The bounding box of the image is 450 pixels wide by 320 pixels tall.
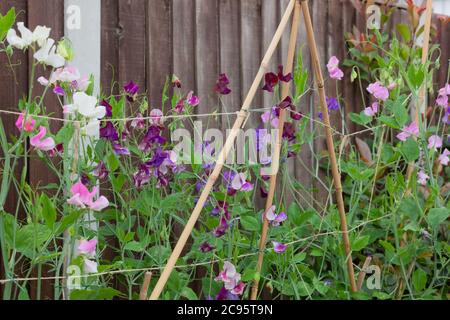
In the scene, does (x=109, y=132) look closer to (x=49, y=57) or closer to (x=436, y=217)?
(x=49, y=57)

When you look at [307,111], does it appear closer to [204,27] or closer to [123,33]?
[204,27]

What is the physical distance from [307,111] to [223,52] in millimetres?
481

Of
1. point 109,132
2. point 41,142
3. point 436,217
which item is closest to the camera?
point 41,142

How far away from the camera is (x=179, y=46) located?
240cm

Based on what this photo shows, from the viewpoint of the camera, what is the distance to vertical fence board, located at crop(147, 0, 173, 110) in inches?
91.2

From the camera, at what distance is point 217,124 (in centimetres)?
246

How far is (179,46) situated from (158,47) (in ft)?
0.29

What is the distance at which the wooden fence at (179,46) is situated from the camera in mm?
2033

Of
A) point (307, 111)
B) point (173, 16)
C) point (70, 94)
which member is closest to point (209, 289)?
point (70, 94)

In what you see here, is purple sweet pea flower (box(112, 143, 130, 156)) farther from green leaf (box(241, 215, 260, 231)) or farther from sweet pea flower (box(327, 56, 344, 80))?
sweet pea flower (box(327, 56, 344, 80))

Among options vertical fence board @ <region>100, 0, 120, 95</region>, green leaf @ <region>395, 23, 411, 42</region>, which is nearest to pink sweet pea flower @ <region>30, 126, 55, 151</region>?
vertical fence board @ <region>100, 0, 120, 95</region>

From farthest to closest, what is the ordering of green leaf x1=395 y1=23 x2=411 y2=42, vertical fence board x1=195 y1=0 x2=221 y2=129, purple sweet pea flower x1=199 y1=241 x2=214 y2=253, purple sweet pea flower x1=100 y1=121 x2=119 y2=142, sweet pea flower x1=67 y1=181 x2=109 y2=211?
green leaf x1=395 y1=23 x2=411 y2=42, vertical fence board x1=195 y1=0 x2=221 y2=129, purple sweet pea flower x1=199 y1=241 x2=214 y2=253, purple sweet pea flower x1=100 y1=121 x2=119 y2=142, sweet pea flower x1=67 y1=181 x2=109 y2=211

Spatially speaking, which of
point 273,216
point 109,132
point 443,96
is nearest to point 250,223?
point 273,216

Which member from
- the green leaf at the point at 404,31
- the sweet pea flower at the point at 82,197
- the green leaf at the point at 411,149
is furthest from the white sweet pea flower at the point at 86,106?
the green leaf at the point at 404,31
